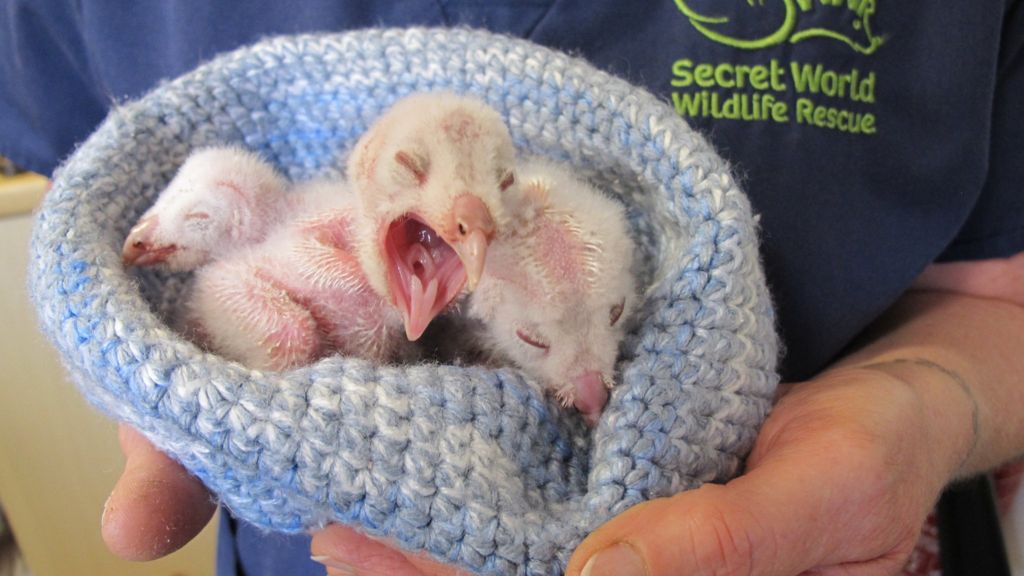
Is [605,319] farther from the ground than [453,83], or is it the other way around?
[453,83]

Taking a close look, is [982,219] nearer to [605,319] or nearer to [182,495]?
[605,319]

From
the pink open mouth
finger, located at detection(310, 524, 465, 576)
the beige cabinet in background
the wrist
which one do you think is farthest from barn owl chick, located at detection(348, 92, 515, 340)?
the beige cabinet in background

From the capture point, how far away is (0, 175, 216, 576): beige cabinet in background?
1412 millimetres

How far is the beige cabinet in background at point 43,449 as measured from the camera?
1.41 m

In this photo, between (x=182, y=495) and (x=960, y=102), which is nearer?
(x=182, y=495)

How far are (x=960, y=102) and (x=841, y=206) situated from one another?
0.55ft

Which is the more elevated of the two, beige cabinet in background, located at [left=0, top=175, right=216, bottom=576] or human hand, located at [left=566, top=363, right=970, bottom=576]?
human hand, located at [left=566, top=363, right=970, bottom=576]

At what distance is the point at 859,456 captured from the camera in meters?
0.50

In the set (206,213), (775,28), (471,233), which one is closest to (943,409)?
(775,28)

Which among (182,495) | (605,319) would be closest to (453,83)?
(605,319)

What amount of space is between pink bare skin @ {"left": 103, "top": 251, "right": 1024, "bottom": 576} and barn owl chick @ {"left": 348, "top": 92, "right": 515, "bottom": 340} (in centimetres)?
17

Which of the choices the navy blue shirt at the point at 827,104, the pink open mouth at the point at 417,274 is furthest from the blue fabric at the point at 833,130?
the pink open mouth at the point at 417,274

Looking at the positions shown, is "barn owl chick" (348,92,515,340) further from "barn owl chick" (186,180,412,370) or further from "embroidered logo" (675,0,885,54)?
"embroidered logo" (675,0,885,54)

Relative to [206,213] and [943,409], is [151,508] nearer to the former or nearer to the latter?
[206,213]
